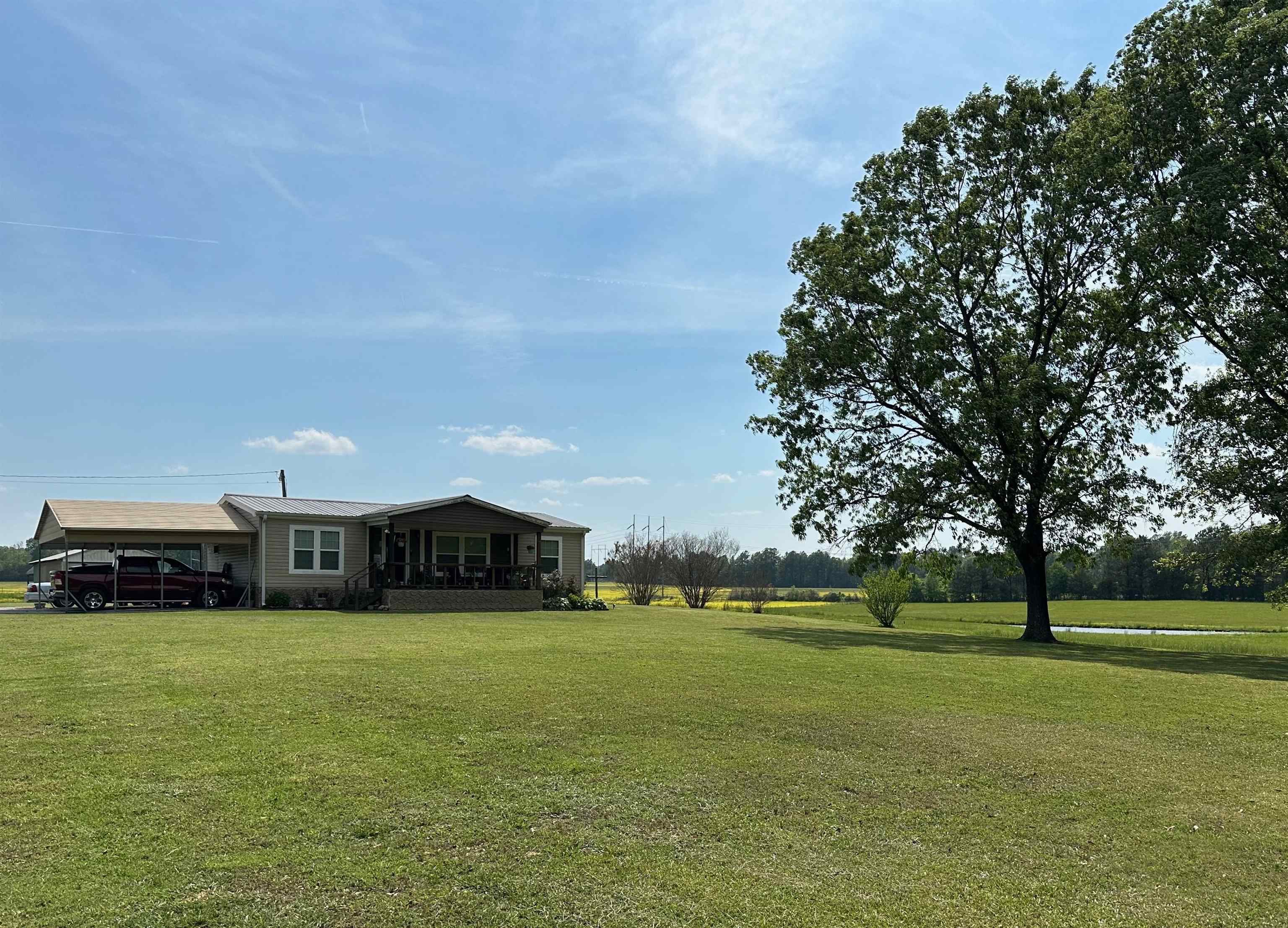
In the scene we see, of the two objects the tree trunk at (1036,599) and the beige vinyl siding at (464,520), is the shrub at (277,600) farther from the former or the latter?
the tree trunk at (1036,599)

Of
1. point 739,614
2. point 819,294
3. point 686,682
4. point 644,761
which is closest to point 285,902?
point 644,761

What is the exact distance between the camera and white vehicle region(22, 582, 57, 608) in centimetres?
2866

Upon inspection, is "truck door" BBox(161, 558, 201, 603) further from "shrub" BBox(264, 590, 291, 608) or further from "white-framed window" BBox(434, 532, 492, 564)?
"white-framed window" BBox(434, 532, 492, 564)

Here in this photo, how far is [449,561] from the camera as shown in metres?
31.6

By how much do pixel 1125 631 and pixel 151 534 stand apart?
3536cm

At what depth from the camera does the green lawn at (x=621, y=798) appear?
4.63 meters

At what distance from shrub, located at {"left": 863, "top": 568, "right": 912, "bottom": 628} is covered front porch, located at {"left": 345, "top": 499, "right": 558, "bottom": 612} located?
10.6m

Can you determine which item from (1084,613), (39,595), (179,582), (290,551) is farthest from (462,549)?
(1084,613)

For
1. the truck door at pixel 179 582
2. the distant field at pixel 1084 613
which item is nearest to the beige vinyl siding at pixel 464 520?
the truck door at pixel 179 582

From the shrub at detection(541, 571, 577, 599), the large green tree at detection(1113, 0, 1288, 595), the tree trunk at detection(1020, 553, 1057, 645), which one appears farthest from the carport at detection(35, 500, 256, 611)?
the large green tree at detection(1113, 0, 1288, 595)

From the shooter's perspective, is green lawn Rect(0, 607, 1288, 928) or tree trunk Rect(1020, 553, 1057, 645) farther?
tree trunk Rect(1020, 553, 1057, 645)

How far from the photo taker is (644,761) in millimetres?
7160

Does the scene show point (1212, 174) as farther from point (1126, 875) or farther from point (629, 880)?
point (629, 880)

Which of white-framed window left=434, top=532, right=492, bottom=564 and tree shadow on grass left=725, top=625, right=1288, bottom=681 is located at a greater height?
white-framed window left=434, top=532, right=492, bottom=564
